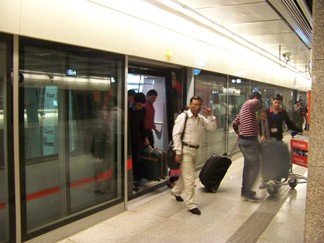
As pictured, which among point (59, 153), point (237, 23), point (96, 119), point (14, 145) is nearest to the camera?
point (14, 145)

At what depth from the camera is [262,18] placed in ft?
17.1

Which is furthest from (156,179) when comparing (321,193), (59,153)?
(321,193)

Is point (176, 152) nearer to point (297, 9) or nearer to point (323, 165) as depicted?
point (323, 165)

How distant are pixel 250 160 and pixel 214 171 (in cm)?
61

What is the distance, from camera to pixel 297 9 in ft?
15.4

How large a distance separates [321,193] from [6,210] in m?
2.59

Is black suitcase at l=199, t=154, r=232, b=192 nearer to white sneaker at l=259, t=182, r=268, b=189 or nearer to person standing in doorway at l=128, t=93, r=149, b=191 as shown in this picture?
white sneaker at l=259, t=182, r=268, b=189

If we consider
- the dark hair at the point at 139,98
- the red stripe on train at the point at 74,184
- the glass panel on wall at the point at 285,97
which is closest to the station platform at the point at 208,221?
the red stripe on train at the point at 74,184

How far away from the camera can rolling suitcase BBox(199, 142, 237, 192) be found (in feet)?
17.1

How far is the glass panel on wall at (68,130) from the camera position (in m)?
3.18

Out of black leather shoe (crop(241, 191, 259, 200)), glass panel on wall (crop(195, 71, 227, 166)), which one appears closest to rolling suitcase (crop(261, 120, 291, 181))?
black leather shoe (crop(241, 191, 259, 200))

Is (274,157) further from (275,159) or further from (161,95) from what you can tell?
(161,95)

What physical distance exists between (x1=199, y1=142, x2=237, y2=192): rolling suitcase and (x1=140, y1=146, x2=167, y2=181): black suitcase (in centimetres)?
70

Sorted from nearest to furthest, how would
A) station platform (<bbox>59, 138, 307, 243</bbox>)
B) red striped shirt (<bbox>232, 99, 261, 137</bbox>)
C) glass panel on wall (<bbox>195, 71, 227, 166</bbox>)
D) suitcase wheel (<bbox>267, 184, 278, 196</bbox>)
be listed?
station platform (<bbox>59, 138, 307, 243</bbox>)
red striped shirt (<bbox>232, 99, 261, 137</bbox>)
suitcase wheel (<bbox>267, 184, 278, 196</bbox>)
glass panel on wall (<bbox>195, 71, 227, 166</bbox>)
